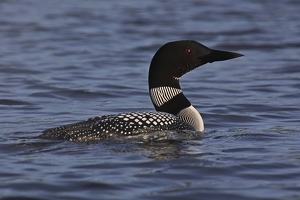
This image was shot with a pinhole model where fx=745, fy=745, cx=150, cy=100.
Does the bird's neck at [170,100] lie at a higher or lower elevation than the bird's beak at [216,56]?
lower

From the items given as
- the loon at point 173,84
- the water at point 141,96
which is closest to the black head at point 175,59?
the loon at point 173,84

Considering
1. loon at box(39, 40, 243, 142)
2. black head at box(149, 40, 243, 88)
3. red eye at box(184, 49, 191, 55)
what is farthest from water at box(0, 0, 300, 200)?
red eye at box(184, 49, 191, 55)

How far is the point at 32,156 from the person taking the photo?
208 inches

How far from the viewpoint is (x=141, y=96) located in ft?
28.5

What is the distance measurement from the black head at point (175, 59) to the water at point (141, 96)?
1.95 feet

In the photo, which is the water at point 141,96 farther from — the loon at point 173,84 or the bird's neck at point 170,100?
the bird's neck at point 170,100

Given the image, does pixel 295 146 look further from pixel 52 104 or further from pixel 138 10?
pixel 138 10

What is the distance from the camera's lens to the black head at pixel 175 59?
20.9 feet

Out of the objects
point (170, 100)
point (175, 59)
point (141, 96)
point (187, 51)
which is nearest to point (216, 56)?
point (187, 51)

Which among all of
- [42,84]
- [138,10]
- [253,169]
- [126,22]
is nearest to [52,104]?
[42,84]

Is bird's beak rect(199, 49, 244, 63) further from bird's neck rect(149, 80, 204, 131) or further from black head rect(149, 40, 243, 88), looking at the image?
bird's neck rect(149, 80, 204, 131)

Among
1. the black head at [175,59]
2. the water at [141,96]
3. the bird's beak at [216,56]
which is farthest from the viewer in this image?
the bird's beak at [216,56]

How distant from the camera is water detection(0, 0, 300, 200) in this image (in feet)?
15.4

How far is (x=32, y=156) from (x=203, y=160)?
47.7 inches
